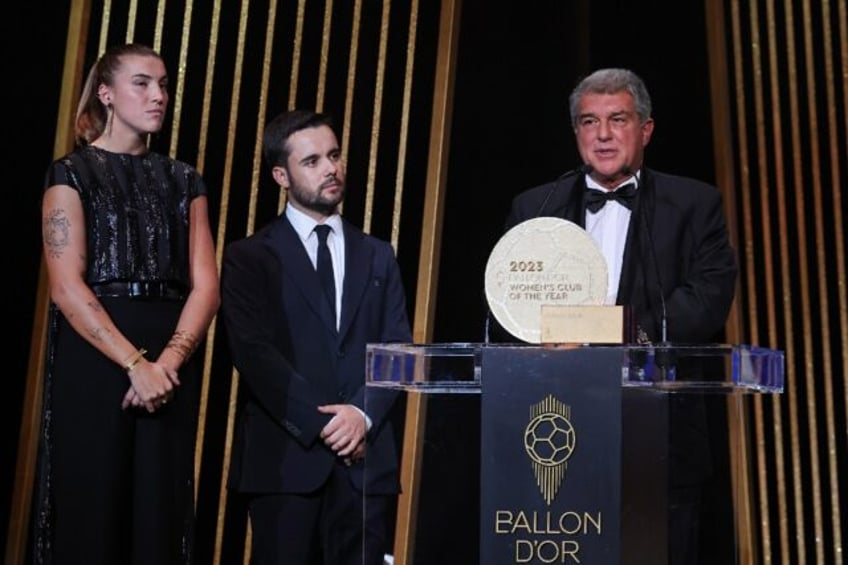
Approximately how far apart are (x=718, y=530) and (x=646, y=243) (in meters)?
1.10

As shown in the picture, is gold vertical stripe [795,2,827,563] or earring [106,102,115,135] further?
gold vertical stripe [795,2,827,563]

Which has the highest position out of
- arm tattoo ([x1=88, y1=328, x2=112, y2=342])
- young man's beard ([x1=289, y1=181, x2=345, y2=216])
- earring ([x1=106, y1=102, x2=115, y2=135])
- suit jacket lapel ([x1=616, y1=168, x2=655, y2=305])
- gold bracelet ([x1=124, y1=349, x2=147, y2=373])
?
earring ([x1=106, y1=102, x2=115, y2=135])

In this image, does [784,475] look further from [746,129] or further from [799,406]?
[746,129]

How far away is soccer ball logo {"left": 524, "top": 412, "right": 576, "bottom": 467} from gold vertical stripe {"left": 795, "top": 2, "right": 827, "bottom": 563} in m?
2.34

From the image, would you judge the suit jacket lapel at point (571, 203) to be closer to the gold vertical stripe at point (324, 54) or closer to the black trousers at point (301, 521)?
the black trousers at point (301, 521)

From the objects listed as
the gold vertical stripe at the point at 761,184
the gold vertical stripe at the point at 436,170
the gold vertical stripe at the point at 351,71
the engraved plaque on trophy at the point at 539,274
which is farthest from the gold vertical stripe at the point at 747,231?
the engraved plaque on trophy at the point at 539,274

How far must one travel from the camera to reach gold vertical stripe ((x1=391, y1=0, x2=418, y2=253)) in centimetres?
428

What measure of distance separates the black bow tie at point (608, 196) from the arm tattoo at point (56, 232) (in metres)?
1.16

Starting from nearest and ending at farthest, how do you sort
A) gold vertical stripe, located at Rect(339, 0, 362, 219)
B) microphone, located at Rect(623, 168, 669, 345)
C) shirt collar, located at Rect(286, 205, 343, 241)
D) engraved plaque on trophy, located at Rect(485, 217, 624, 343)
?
engraved plaque on trophy, located at Rect(485, 217, 624, 343)
microphone, located at Rect(623, 168, 669, 345)
shirt collar, located at Rect(286, 205, 343, 241)
gold vertical stripe, located at Rect(339, 0, 362, 219)

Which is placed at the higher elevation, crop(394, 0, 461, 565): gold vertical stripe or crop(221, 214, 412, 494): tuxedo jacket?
crop(394, 0, 461, 565): gold vertical stripe

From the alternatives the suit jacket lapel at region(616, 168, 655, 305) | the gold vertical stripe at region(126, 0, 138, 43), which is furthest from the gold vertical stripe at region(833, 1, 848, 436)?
the gold vertical stripe at region(126, 0, 138, 43)

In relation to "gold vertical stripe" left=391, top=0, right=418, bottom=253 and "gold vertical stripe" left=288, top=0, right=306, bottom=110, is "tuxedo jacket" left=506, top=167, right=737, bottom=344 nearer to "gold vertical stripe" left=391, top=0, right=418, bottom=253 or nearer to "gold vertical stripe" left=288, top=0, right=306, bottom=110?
"gold vertical stripe" left=391, top=0, right=418, bottom=253

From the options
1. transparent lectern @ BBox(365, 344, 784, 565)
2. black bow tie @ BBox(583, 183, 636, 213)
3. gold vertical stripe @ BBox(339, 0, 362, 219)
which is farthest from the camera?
gold vertical stripe @ BBox(339, 0, 362, 219)

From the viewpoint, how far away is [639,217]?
3.00 m
